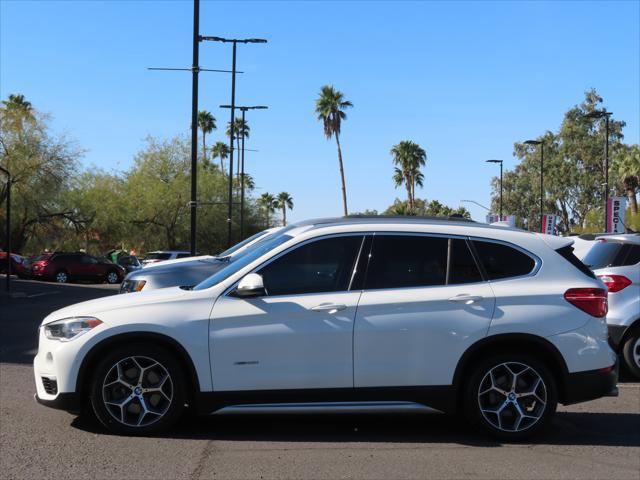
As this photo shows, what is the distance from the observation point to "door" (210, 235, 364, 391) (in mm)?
5652

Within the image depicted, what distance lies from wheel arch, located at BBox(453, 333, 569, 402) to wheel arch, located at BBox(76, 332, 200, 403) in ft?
6.65

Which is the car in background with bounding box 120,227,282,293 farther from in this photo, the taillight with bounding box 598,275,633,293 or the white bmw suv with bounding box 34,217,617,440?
the taillight with bounding box 598,275,633,293

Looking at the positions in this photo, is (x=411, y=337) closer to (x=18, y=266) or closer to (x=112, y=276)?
(x=112, y=276)

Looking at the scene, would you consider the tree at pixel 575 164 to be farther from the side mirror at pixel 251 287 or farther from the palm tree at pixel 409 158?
the side mirror at pixel 251 287

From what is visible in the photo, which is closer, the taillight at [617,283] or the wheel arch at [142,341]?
the wheel arch at [142,341]

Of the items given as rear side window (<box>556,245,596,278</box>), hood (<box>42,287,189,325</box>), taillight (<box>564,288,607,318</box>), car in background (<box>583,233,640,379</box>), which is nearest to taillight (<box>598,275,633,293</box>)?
car in background (<box>583,233,640,379</box>)

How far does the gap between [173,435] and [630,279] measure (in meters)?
5.75

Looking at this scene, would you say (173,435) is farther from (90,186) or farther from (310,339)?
(90,186)

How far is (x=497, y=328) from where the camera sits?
18.9ft

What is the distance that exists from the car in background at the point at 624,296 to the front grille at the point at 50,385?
20.3ft

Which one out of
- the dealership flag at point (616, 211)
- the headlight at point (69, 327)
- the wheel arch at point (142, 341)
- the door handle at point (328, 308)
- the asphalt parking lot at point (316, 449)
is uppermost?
the dealership flag at point (616, 211)

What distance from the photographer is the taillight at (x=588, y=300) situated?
5871mm

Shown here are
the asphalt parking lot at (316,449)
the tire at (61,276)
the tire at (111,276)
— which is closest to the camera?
the asphalt parking lot at (316,449)

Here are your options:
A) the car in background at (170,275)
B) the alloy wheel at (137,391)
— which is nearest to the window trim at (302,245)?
the alloy wheel at (137,391)
